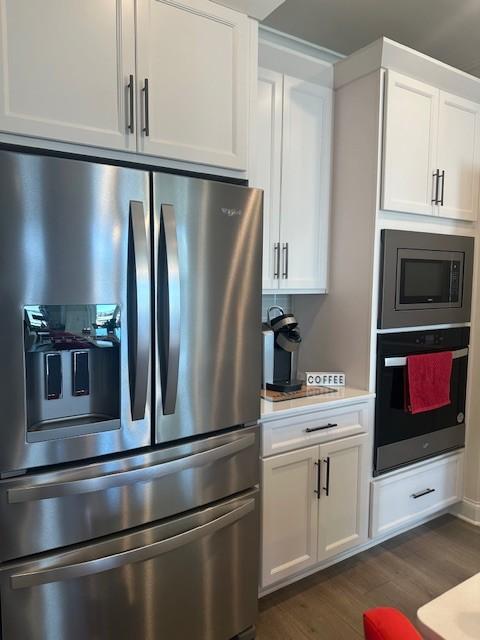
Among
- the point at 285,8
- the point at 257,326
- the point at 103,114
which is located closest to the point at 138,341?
the point at 257,326

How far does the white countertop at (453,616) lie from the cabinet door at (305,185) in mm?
1630

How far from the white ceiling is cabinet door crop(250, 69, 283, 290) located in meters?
0.46

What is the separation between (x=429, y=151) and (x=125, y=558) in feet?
7.70

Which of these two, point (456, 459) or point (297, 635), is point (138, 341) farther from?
point (456, 459)

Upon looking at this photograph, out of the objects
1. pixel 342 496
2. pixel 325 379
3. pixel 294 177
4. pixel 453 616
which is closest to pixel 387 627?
pixel 453 616

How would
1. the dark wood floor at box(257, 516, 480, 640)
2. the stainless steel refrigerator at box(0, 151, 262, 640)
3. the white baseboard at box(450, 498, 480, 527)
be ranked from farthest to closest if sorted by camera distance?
the white baseboard at box(450, 498, 480, 527), the dark wood floor at box(257, 516, 480, 640), the stainless steel refrigerator at box(0, 151, 262, 640)

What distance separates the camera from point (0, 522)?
1285mm

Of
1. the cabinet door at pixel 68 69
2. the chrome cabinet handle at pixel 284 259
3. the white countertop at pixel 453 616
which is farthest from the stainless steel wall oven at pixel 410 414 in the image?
the cabinet door at pixel 68 69

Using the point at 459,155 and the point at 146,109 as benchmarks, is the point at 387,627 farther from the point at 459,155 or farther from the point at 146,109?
the point at 459,155

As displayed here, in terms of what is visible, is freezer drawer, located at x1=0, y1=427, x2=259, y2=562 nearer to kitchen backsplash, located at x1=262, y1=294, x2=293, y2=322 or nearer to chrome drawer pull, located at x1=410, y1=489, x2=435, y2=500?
kitchen backsplash, located at x1=262, y1=294, x2=293, y2=322

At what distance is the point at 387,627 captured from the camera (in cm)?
68

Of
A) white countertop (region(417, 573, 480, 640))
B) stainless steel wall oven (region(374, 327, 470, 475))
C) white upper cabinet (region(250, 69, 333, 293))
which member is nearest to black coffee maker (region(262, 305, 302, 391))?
white upper cabinet (region(250, 69, 333, 293))

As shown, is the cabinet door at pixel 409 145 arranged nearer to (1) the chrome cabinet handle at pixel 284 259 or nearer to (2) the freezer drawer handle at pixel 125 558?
(1) the chrome cabinet handle at pixel 284 259

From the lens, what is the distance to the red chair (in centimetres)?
67
